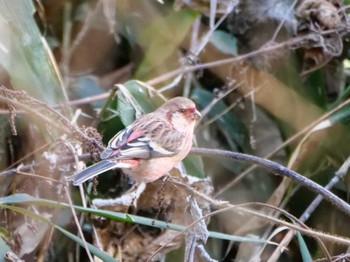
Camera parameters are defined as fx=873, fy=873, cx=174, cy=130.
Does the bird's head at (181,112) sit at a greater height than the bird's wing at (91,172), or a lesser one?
lesser

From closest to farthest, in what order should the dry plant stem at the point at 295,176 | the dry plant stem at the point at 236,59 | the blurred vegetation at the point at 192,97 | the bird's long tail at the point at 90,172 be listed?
the dry plant stem at the point at 295,176 < the bird's long tail at the point at 90,172 < the blurred vegetation at the point at 192,97 < the dry plant stem at the point at 236,59

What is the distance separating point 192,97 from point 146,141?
1.08m

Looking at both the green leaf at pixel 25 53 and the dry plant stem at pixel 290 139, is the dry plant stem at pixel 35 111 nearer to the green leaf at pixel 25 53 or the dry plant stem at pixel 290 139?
the green leaf at pixel 25 53

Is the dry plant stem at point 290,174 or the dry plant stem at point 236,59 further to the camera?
the dry plant stem at point 236,59

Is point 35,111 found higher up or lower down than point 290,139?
higher up

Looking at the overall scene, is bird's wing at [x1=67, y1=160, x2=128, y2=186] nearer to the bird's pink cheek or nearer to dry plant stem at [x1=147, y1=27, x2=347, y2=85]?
the bird's pink cheek

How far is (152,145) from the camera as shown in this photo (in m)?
3.46

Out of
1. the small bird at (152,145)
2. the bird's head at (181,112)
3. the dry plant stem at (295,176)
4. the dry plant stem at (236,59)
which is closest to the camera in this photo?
the dry plant stem at (295,176)

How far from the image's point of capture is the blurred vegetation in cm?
352

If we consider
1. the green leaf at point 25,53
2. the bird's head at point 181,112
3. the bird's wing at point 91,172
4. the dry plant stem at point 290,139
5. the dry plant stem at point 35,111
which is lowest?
the dry plant stem at point 290,139

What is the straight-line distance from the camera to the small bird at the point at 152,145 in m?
3.09

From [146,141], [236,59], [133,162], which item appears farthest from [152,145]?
[236,59]

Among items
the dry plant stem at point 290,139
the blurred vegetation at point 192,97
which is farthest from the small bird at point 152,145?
the dry plant stem at point 290,139

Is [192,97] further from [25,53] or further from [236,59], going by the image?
[25,53]
